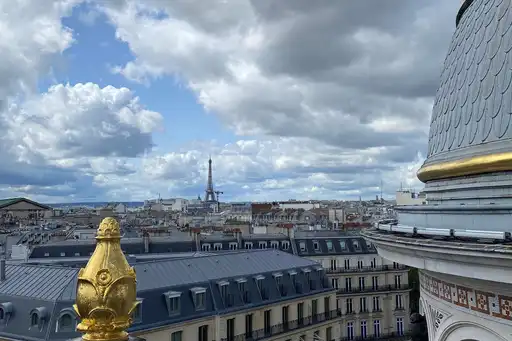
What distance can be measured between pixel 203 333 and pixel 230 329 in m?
1.85

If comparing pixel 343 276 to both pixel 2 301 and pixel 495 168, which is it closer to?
pixel 2 301

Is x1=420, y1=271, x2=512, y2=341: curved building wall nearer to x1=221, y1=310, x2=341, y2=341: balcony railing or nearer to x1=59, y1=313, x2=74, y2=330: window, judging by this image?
x1=59, y1=313, x2=74, y2=330: window

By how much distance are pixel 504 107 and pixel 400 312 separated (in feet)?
151

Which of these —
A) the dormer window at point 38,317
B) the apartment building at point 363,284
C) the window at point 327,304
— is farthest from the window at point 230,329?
the apartment building at point 363,284

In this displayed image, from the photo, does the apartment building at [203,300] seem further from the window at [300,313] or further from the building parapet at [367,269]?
the building parapet at [367,269]

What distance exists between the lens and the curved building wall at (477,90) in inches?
452

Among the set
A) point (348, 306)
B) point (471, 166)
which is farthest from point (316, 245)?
point (471, 166)

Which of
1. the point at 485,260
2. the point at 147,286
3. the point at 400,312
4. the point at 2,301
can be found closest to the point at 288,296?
the point at 147,286

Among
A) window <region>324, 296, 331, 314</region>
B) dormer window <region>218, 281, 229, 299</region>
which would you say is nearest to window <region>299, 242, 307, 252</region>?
window <region>324, 296, 331, 314</region>

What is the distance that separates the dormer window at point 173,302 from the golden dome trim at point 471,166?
65.0ft

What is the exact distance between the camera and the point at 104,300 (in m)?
4.83

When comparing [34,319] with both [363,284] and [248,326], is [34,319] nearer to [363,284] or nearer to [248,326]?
[248,326]

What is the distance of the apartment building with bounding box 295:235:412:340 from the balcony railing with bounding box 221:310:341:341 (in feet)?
40.4

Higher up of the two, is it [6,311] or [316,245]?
[316,245]
